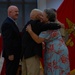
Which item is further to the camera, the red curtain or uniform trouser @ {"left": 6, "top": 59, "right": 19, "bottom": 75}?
the red curtain

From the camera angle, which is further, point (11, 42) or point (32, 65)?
point (11, 42)

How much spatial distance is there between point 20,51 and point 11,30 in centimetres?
30

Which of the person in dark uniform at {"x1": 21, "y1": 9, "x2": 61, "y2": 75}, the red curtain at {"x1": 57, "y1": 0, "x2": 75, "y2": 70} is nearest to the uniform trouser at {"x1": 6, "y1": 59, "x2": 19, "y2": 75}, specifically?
the person in dark uniform at {"x1": 21, "y1": 9, "x2": 61, "y2": 75}

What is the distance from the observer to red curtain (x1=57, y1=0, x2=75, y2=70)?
3961mm

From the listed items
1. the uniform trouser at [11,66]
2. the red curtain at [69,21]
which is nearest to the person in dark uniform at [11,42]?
the uniform trouser at [11,66]

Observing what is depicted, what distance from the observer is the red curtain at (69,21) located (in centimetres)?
396

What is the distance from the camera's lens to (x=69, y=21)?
402 cm

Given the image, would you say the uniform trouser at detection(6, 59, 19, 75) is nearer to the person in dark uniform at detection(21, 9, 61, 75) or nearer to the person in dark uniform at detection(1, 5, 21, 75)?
the person in dark uniform at detection(1, 5, 21, 75)

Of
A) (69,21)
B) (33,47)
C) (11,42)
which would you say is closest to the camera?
(33,47)

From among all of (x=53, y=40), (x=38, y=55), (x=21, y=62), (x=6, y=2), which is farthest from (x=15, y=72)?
(x=6, y=2)

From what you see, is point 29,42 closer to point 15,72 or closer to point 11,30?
point 11,30

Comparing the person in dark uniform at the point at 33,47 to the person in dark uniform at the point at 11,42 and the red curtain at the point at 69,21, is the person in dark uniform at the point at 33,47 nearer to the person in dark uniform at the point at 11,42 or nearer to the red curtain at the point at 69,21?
the person in dark uniform at the point at 11,42

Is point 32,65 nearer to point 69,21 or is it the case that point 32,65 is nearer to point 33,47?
point 33,47

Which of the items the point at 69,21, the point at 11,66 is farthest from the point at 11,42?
the point at 69,21
